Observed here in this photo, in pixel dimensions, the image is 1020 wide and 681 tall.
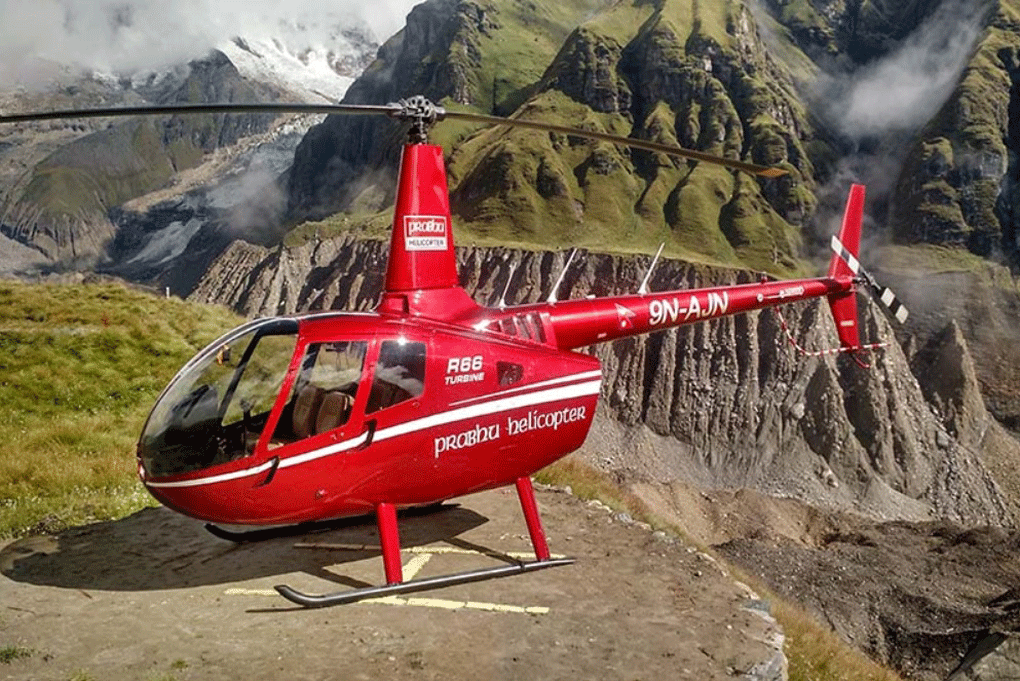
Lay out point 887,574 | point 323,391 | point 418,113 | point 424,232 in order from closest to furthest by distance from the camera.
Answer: point 323,391 → point 418,113 → point 424,232 → point 887,574

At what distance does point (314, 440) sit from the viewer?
8.59 meters

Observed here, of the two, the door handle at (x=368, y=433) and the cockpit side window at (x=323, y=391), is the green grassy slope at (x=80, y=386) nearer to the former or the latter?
the cockpit side window at (x=323, y=391)

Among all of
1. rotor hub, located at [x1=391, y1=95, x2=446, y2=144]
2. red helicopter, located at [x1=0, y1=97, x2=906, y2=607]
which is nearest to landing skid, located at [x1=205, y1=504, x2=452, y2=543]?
red helicopter, located at [x1=0, y1=97, x2=906, y2=607]

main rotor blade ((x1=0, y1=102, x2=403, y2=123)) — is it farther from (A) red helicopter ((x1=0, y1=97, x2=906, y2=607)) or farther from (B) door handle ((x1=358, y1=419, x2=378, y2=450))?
(B) door handle ((x1=358, y1=419, x2=378, y2=450))

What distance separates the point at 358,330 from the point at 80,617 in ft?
14.0

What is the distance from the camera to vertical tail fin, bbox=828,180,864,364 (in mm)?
18297

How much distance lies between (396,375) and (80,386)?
40.8 feet

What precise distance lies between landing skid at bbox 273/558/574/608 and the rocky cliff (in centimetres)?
8036

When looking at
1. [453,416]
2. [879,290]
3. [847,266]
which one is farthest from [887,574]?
[453,416]

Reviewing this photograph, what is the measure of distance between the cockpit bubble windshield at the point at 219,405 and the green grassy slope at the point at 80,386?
425cm

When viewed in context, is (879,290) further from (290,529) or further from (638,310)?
(290,529)

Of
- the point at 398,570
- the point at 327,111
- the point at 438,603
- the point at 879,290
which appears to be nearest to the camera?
the point at 327,111

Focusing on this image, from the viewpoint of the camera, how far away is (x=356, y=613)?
8.62 metres

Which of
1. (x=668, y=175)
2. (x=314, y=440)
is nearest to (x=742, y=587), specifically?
(x=314, y=440)
